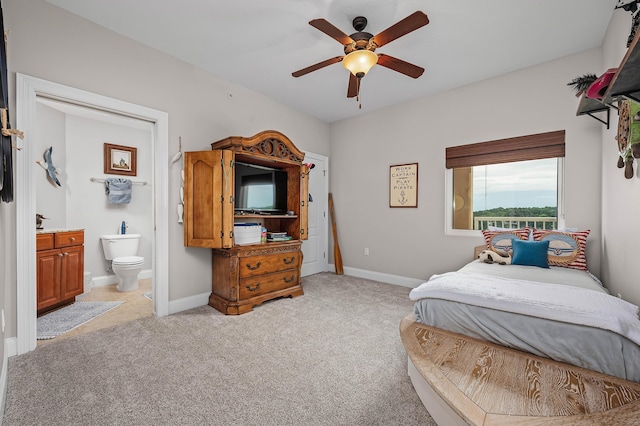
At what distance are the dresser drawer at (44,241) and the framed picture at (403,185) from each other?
13.5 feet

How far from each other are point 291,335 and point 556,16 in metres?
3.47

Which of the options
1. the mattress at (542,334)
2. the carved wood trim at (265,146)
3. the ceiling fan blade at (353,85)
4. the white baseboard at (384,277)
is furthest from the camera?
the white baseboard at (384,277)

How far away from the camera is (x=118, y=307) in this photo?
3127 millimetres

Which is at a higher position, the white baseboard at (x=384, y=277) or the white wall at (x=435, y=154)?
the white wall at (x=435, y=154)

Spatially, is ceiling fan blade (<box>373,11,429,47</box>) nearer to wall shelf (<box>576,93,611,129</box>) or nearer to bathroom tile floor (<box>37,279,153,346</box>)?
wall shelf (<box>576,93,611,129</box>)

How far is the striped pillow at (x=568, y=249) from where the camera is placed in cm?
257

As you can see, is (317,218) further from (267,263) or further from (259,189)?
(267,263)

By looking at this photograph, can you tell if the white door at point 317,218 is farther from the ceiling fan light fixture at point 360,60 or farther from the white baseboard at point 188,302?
the ceiling fan light fixture at point 360,60

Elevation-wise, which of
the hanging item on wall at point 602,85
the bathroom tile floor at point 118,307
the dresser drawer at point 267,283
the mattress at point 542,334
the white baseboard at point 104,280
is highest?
the hanging item on wall at point 602,85

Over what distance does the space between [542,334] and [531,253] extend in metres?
1.48

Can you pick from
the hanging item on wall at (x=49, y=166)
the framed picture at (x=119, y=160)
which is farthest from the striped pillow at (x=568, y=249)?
the hanging item on wall at (x=49, y=166)

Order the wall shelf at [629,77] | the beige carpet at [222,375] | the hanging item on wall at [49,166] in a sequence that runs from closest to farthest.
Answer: the wall shelf at [629,77] → the beige carpet at [222,375] → the hanging item on wall at [49,166]

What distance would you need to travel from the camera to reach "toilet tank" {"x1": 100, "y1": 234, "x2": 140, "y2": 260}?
3.99 meters

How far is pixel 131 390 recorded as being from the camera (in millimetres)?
1678
